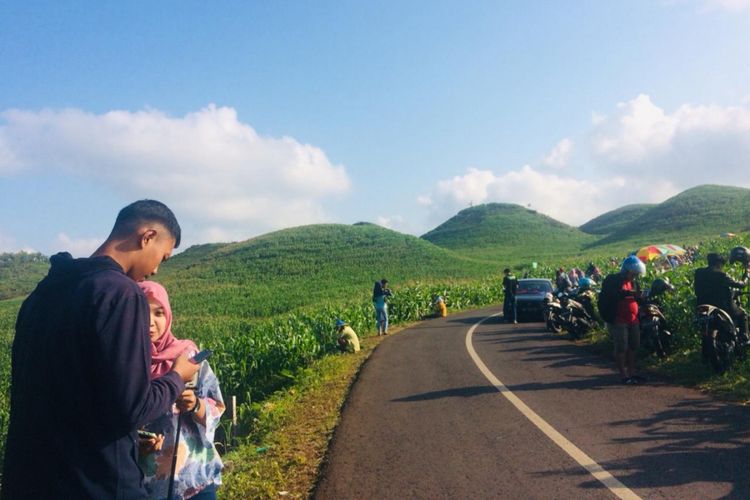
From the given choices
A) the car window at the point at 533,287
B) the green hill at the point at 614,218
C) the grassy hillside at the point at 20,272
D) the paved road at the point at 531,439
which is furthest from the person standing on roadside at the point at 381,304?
the green hill at the point at 614,218

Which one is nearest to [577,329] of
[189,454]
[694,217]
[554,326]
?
[554,326]

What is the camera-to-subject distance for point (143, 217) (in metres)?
2.89

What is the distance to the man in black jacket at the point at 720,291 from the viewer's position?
9266 mm

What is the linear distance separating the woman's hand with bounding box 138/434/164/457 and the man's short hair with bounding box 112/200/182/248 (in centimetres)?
108

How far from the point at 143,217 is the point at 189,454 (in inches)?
57.3

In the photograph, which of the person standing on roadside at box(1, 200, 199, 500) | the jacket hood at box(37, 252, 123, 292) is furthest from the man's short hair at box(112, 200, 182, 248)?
the person standing on roadside at box(1, 200, 199, 500)

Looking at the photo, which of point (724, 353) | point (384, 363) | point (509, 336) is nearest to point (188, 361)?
point (724, 353)

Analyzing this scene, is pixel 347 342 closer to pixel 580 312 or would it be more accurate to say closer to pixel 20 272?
pixel 580 312

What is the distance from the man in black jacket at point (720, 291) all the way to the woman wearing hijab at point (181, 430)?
8750 mm

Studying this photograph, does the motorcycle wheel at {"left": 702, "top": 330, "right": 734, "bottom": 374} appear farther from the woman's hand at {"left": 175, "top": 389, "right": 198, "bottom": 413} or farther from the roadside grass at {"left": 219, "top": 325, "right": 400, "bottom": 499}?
the woman's hand at {"left": 175, "top": 389, "right": 198, "bottom": 413}

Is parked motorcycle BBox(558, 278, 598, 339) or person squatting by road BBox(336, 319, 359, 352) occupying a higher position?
parked motorcycle BBox(558, 278, 598, 339)

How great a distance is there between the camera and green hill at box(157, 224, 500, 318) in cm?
4653

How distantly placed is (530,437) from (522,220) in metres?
153

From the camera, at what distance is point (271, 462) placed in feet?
21.9
